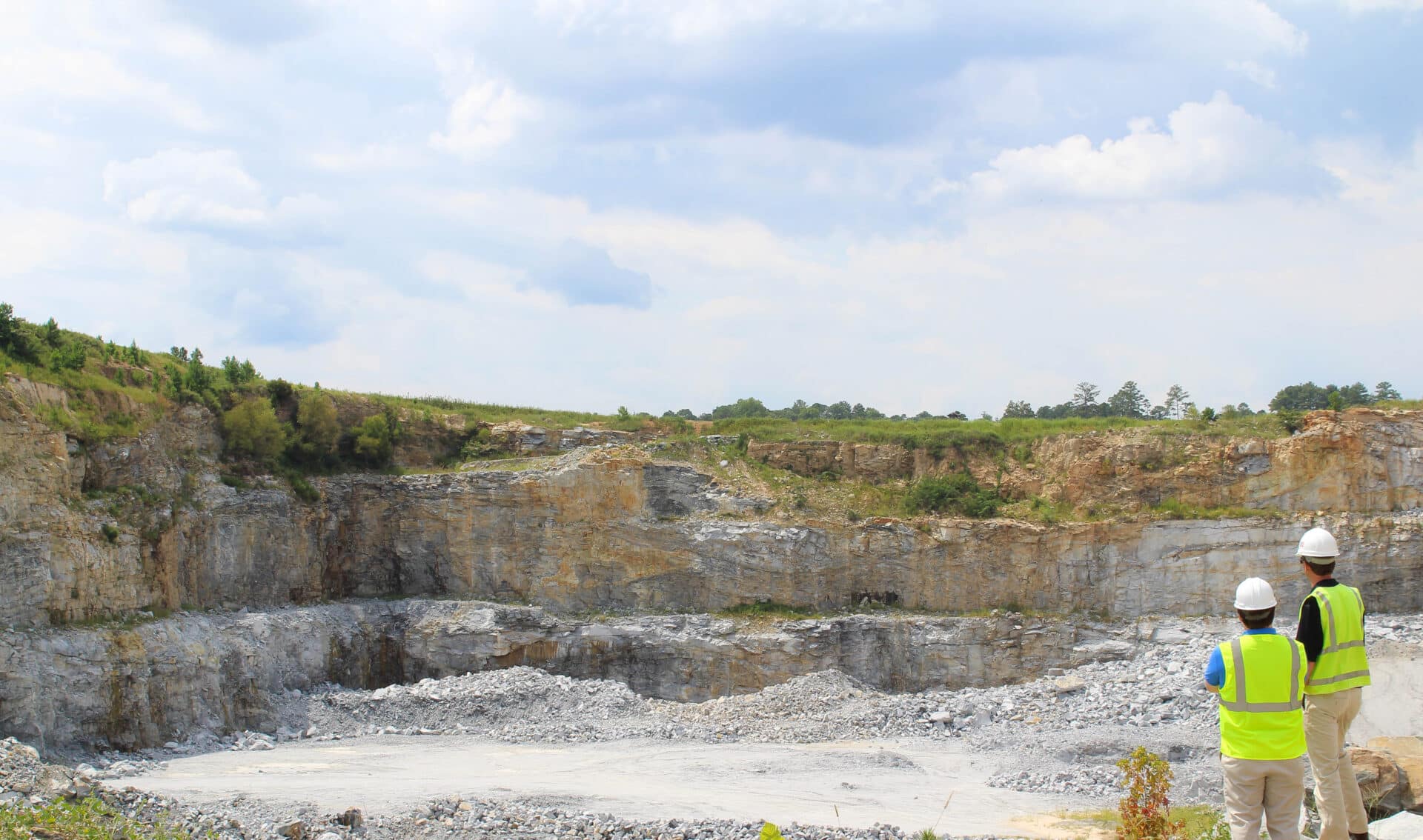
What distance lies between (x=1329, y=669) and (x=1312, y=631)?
13.9 inches

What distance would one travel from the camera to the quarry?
52.9 feet

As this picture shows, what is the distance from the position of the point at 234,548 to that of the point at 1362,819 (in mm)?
23683

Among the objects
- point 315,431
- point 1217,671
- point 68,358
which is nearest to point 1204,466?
point 1217,671

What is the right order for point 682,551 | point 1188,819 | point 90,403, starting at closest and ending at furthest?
point 1188,819 → point 90,403 → point 682,551

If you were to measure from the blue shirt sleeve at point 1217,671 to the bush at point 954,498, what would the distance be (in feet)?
70.7

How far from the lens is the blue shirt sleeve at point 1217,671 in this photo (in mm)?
7117

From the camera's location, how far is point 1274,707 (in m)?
6.96

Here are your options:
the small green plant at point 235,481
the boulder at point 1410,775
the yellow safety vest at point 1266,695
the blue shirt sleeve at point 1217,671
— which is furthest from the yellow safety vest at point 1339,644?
the small green plant at point 235,481

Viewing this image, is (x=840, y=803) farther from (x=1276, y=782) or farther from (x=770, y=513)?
(x=770, y=513)

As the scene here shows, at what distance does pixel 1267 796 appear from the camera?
7.20 m

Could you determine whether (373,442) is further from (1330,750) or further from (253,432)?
(1330,750)

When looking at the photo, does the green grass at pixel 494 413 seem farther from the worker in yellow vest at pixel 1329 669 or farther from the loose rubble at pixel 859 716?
the worker in yellow vest at pixel 1329 669

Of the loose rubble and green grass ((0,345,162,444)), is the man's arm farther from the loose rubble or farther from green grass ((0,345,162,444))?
green grass ((0,345,162,444))

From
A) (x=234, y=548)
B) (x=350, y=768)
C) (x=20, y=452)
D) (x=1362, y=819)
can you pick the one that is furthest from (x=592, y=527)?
(x=1362, y=819)
